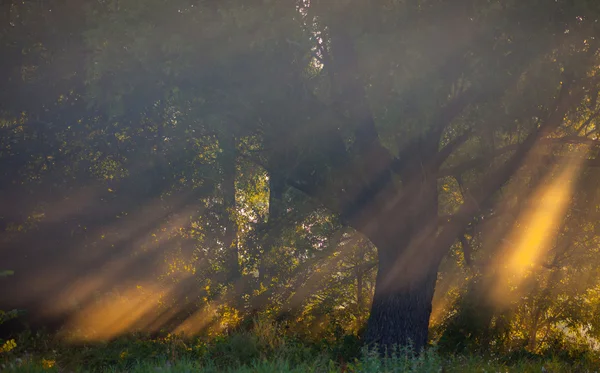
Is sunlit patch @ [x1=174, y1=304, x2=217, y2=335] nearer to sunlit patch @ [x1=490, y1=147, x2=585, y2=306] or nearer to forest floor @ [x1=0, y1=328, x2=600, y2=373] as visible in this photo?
forest floor @ [x1=0, y1=328, x2=600, y2=373]

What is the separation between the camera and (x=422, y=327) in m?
13.2

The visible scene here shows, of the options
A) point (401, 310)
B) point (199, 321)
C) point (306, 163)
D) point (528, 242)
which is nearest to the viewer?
point (306, 163)

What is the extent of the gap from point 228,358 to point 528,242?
32.9 ft

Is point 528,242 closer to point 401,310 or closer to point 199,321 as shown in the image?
point 401,310

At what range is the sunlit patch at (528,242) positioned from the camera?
52.7 feet

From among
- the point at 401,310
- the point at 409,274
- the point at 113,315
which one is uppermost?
the point at 113,315

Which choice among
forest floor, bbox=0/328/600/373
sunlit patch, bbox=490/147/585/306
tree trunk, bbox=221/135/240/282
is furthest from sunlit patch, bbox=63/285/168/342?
sunlit patch, bbox=490/147/585/306

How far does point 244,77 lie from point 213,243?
31.7 ft

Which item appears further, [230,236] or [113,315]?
[230,236]

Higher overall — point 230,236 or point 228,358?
point 230,236

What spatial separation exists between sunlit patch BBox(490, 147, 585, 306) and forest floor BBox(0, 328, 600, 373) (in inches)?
127

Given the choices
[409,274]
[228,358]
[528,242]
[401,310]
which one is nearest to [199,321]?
[228,358]

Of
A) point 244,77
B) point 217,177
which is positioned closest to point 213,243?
point 217,177

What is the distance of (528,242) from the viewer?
717 inches
